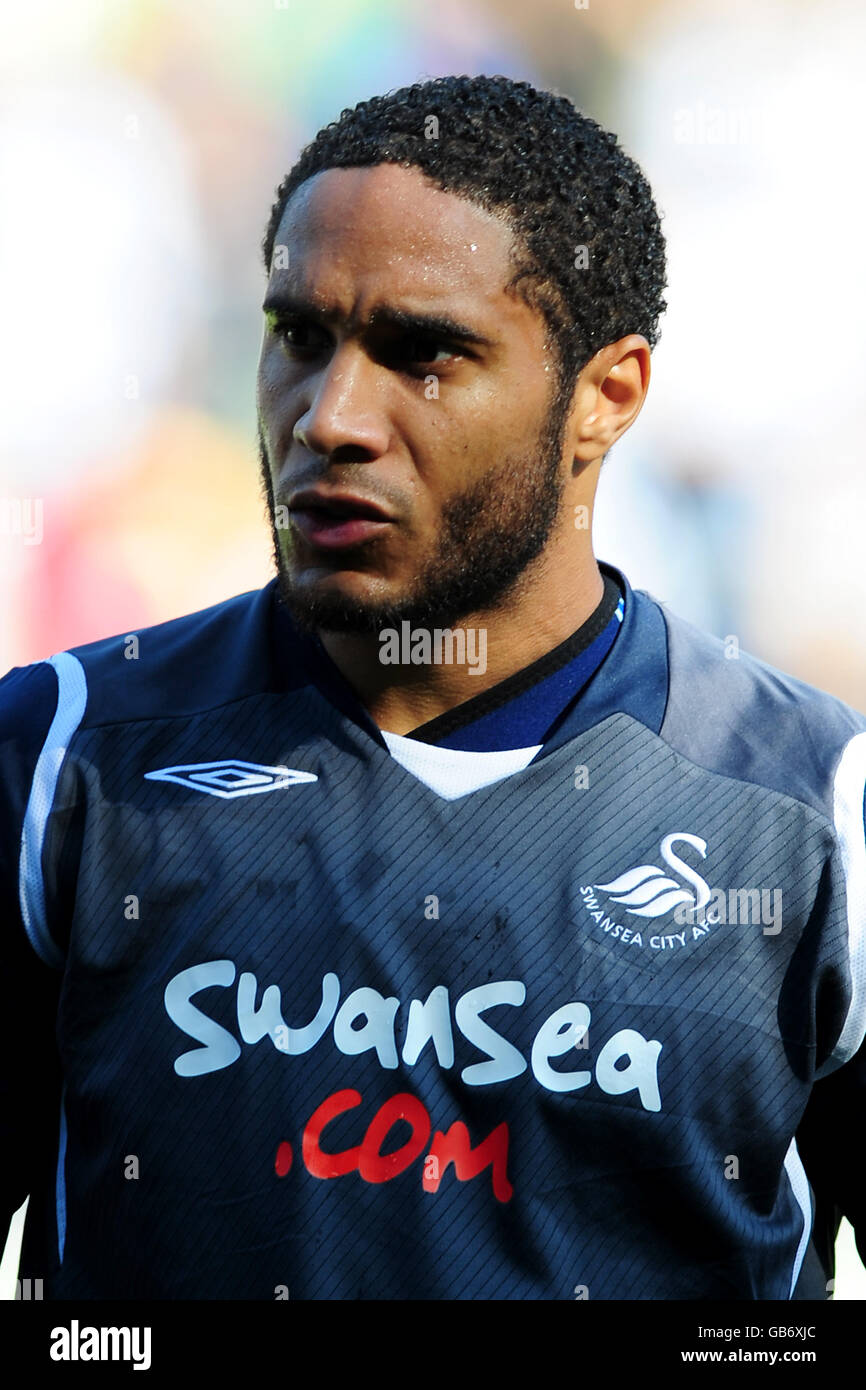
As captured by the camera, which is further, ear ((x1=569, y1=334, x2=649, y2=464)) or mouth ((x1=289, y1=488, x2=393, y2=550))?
ear ((x1=569, y1=334, x2=649, y2=464))

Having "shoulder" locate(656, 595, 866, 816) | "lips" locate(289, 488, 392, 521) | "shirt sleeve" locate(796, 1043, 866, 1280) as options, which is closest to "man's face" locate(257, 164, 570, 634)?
"lips" locate(289, 488, 392, 521)

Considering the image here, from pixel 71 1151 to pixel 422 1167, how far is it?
36 centimetres

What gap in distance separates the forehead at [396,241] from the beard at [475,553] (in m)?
0.17

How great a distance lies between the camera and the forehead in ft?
4.63

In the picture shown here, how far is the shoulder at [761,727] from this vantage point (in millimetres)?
1525

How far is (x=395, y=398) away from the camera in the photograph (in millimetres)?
1430

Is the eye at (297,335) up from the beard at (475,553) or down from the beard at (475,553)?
up

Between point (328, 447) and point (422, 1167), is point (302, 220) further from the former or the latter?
point (422, 1167)

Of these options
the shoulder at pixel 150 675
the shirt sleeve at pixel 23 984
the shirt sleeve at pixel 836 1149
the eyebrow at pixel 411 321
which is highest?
the eyebrow at pixel 411 321

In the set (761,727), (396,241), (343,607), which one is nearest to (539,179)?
(396,241)
